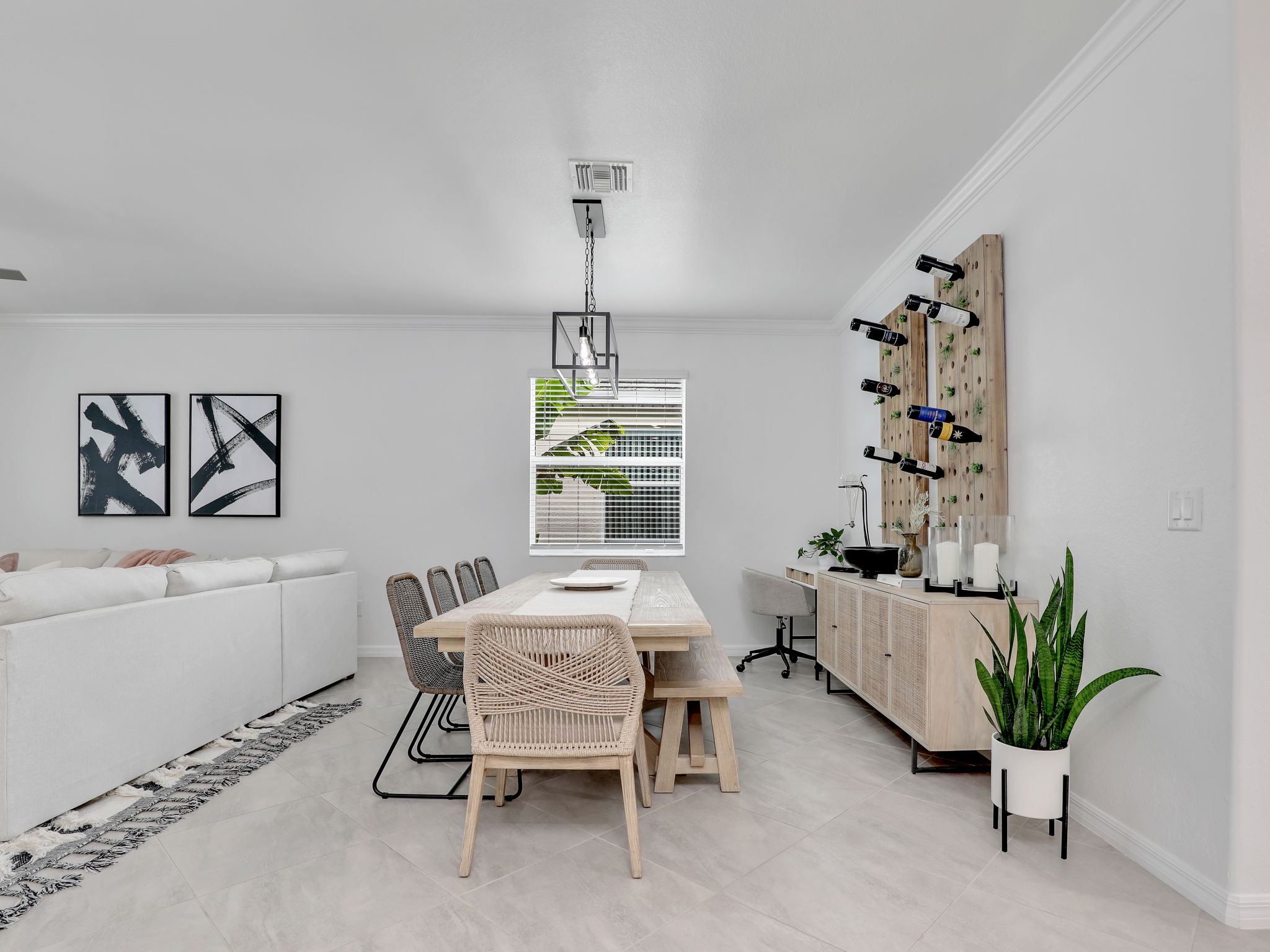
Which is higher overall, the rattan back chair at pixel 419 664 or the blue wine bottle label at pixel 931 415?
the blue wine bottle label at pixel 931 415

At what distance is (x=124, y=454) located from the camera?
5371 mm

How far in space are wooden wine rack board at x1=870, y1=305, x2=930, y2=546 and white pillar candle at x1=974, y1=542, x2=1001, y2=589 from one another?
0.67 m

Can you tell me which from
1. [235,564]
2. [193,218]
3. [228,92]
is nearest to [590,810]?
[235,564]

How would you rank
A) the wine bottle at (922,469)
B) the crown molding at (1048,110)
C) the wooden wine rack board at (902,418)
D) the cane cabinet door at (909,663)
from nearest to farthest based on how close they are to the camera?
the crown molding at (1048,110) → the cane cabinet door at (909,663) → the wine bottle at (922,469) → the wooden wine rack board at (902,418)

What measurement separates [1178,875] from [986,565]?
1.13m

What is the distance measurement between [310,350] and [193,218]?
186cm

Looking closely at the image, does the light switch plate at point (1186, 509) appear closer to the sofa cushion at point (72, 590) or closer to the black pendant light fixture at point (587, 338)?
the black pendant light fixture at point (587, 338)

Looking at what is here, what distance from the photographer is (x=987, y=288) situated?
3006 millimetres

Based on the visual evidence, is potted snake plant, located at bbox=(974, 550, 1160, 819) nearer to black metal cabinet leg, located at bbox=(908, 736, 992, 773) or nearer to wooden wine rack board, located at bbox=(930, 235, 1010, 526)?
black metal cabinet leg, located at bbox=(908, 736, 992, 773)

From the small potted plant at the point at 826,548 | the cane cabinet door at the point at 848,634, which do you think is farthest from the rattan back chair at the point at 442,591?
the small potted plant at the point at 826,548

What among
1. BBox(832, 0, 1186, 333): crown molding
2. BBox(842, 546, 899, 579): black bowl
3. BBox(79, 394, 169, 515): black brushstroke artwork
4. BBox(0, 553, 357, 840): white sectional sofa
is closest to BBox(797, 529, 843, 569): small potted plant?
BBox(842, 546, 899, 579): black bowl

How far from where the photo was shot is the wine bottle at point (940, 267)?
3.13 metres

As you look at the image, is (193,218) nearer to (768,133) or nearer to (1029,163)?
(768,133)

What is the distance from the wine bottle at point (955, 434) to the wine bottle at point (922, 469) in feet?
0.70
